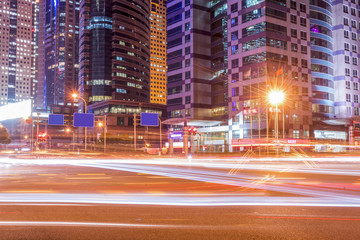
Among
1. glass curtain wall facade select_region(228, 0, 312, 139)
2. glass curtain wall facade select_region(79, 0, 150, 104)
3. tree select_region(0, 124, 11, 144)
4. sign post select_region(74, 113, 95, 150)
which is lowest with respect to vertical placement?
tree select_region(0, 124, 11, 144)

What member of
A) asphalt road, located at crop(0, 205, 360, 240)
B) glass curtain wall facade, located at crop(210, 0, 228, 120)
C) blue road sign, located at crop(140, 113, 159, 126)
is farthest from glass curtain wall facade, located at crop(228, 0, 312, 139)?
asphalt road, located at crop(0, 205, 360, 240)

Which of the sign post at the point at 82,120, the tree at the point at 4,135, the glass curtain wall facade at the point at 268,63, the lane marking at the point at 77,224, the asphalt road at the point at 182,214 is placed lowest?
the asphalt road at the point at 182,214

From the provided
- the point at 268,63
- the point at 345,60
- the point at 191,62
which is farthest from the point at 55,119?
the point at 345,60

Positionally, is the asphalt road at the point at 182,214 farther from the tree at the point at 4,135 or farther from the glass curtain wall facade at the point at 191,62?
the tree at the point at 4,135

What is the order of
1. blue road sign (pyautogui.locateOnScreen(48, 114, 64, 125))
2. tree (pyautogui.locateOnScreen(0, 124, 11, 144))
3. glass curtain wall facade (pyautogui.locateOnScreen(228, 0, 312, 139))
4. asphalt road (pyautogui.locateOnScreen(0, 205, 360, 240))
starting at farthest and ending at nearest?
tree (pyautogui.locateOnScreen(0, 124, 11, 144)), glass curtain wall facade (pyautogui.locateOnScreen(228, 0, 312, 139)), blue road sign (pyautogui.locateOnScreen(48, 114, 64, 125)), asphalt road (pyautogui.locateOnScreen(0, 205, 360, 240))

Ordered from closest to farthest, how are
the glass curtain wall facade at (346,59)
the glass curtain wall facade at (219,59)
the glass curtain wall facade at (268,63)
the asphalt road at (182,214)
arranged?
the asphalt road at (182,214) < the glass curtain wall facade at (268,63) < the glass curtain wall facade at (219,59) < the glass curtain wall facade at (346,59)

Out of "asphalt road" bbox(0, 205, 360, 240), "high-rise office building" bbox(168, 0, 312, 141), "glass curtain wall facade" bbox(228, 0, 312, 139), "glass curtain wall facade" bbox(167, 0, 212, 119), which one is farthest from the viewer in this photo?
"glass curtain wall facade" bbox(167, 0, 212, 119)

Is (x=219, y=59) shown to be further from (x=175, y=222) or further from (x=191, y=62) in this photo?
(x=175, y=222)

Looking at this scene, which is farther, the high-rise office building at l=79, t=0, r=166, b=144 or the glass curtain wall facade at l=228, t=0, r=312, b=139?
the high-rise office building at l=79, t=0, r=166, b=144

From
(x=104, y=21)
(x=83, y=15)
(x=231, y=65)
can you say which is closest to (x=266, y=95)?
(x=231, y=65)

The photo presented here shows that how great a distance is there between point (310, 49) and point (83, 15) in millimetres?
105810

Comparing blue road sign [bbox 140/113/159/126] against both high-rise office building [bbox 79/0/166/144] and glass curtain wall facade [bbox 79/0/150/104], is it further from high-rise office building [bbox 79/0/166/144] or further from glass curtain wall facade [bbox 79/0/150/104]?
glass curtain wall facade [bbox 79/0/150/104]

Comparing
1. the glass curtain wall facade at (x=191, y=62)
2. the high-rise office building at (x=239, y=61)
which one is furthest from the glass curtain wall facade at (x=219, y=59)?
the glass curtain wall facade at (x=191, y=62)

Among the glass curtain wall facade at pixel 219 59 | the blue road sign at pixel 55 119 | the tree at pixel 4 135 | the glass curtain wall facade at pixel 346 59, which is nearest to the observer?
the blue road sign at pixel 55 119
